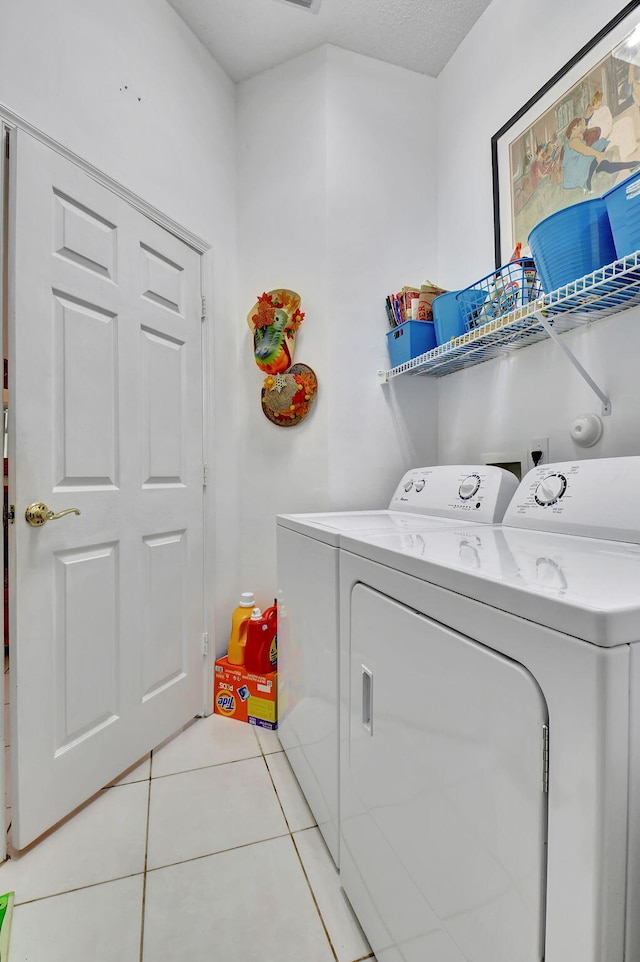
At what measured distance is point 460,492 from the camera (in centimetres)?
158

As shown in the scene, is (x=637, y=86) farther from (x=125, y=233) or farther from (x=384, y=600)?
(x=125, y=233)

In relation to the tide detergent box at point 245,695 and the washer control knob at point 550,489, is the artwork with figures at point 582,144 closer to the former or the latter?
the washer control knob at point 550,489

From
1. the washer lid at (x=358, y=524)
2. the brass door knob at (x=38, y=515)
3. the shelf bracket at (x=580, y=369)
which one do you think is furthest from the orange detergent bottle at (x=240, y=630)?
the shelf bracket at (x=580, y=369)

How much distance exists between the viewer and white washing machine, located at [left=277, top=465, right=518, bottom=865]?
1.24 metres

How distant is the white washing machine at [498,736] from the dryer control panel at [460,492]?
0.29 m

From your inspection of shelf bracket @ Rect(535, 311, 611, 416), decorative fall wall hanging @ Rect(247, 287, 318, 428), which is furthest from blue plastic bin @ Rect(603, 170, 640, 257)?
decorative fall wall hanging @ Rect(247, 287, 318, 428)

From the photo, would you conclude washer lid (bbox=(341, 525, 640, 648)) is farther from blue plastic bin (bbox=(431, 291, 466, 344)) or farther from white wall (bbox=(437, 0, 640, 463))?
blue plastic bin (bbox=(431, 291, 466, 344))

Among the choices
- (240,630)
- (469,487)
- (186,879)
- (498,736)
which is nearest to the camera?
(498,736)

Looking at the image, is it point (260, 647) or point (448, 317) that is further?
point (260, 647)

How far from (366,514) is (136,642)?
100 centimetres

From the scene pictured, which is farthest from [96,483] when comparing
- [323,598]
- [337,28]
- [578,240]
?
[337,28]

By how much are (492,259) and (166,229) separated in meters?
1.32

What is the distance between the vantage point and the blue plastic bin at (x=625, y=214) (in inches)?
39.0

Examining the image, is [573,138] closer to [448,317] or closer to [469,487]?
[448,317]
